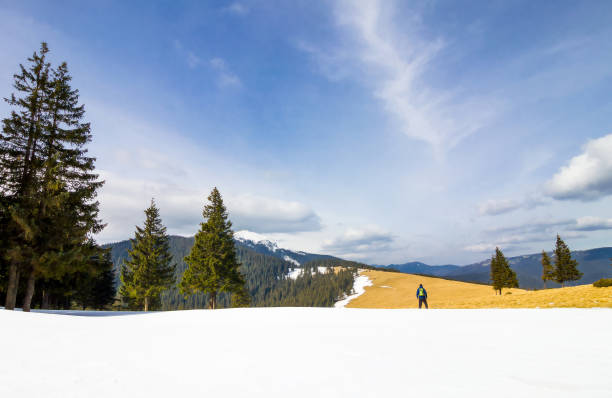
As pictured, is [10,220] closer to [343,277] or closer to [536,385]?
[536,385]

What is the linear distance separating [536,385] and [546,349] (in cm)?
316

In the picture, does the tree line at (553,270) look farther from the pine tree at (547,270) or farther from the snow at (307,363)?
the snow at (307,363)

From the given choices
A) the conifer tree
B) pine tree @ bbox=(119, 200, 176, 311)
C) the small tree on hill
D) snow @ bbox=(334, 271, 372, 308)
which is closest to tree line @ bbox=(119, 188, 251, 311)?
pine tree @ bbox=(119, 200, 176, 311)

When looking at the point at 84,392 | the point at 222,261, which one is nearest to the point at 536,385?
the point at 84,392

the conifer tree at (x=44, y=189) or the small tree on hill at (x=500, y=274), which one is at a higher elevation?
the conifer tree at (x=44, y=189)

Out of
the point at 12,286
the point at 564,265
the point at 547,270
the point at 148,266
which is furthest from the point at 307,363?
the point at 547,270

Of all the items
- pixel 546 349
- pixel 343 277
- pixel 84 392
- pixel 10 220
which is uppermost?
pixel 10 220

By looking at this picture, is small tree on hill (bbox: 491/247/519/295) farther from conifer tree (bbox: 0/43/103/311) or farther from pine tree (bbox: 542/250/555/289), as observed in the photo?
conifer tree (bbox: 0/43/103/311)

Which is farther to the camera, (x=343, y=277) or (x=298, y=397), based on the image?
(x=343, y=277)

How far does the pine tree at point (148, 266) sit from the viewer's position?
32.4 metres

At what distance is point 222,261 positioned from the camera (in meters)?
31.7

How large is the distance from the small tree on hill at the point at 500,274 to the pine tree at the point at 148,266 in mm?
58454

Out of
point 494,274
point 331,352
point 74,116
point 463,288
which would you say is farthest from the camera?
point 463,288

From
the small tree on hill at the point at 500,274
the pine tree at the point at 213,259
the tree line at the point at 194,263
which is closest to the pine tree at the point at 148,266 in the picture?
the tree line at the point at 194,263
